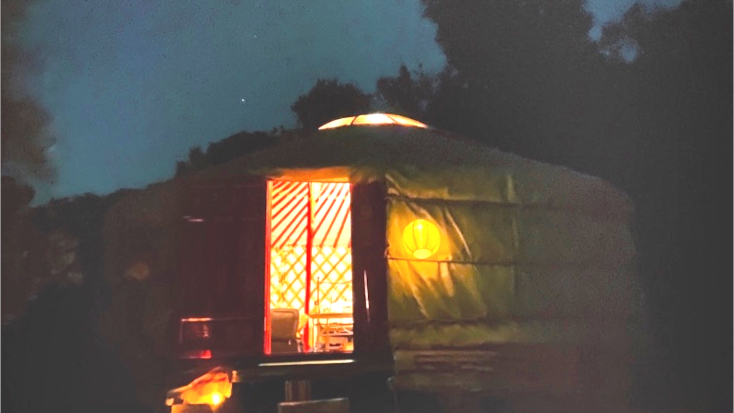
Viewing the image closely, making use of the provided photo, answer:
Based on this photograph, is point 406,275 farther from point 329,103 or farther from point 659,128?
point 329,103

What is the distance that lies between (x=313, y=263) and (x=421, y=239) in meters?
1.39

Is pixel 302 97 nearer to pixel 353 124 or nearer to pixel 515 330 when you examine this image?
pixel 353 124

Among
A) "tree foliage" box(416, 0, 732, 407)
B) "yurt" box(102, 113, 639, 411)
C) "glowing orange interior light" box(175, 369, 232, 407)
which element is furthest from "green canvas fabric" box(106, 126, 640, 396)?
"glowing orange interior light" box(175, 369, 232, 407)

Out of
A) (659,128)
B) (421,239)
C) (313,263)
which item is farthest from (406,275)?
(313,263)

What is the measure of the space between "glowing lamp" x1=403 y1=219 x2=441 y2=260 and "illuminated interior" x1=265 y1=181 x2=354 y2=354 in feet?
3.15

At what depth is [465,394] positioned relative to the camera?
2568 mm

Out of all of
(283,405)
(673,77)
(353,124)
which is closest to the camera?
(283,405)

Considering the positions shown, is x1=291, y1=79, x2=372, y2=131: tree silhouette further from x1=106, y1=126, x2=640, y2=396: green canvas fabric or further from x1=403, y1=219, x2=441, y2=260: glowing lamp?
x1=403, y1=219, x2=441, y2=260: glowing lamp

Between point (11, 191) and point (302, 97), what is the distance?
6.31ft

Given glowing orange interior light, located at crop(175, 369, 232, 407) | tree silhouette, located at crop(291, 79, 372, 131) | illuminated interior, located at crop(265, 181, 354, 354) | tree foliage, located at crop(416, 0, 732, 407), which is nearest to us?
glowing orange interior light, located at crop(175, 369, 232, 407)

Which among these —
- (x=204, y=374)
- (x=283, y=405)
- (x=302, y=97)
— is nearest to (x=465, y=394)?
(x=283, y=405)

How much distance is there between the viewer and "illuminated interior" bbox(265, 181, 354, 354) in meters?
3.58

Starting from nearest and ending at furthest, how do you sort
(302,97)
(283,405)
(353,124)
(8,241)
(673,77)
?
(283,405), (8,241), (673,77), (353,124), (302,97)

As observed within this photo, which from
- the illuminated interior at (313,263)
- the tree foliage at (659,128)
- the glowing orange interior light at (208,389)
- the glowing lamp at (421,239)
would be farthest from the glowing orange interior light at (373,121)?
the glowing orange interior light at (208,389)
